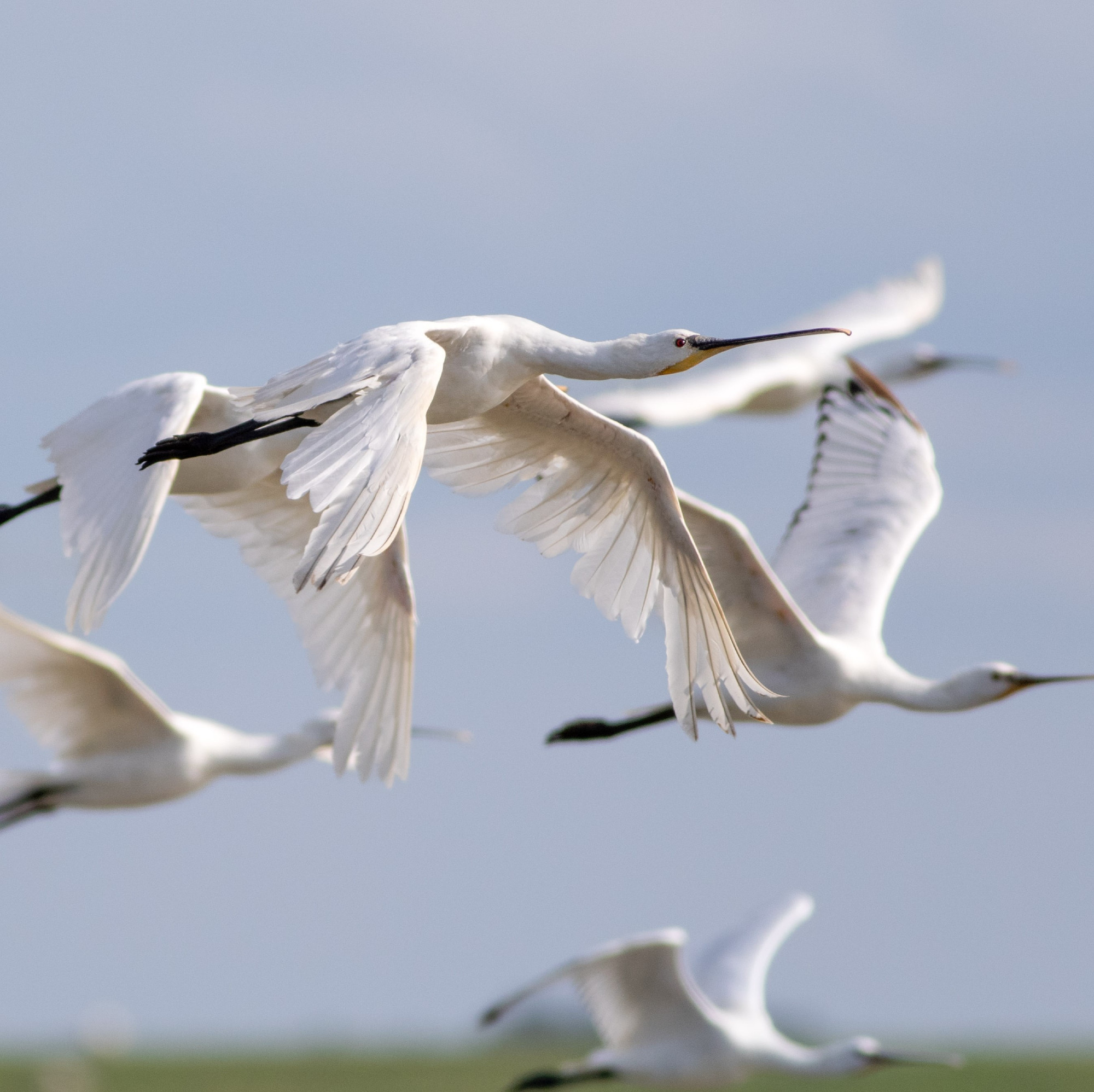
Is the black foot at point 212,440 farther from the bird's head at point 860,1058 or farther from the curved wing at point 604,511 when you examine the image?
the bird's head at point 860,1058

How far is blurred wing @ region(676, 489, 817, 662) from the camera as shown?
12.6 meters

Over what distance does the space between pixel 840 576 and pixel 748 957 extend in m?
5.21

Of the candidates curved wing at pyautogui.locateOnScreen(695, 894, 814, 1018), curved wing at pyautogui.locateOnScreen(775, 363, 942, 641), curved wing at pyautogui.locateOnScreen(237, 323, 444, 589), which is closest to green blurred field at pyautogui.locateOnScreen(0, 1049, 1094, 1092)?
curved wing at pyautogui.locateOnScreen(695, 894, 814, 1018)

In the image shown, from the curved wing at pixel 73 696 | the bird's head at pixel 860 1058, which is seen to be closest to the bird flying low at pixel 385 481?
the curved wing at pixel 73 696

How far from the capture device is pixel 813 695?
1330cm

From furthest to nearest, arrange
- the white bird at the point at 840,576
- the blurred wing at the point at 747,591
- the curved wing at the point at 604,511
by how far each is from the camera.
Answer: the white bird at the point at 840,576, the blurred wing at the point at 747,591, the curved wing at the point at 604,511

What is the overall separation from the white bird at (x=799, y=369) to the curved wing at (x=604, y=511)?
389cm

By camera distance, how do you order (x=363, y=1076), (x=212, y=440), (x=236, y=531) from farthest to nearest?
(x=363, y=1076) → (x=236, y=531) → (x=212, y=440)

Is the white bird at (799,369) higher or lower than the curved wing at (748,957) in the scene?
higher

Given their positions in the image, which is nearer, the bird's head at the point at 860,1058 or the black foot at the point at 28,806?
the black foot at the point at 28,806

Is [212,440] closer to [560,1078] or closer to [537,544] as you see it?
[537,544]

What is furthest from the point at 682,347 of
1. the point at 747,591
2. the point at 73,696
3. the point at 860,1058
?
the point at 860,1058

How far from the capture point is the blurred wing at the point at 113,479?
9031 mm

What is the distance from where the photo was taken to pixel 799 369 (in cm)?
1836
